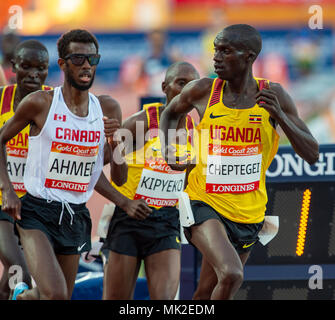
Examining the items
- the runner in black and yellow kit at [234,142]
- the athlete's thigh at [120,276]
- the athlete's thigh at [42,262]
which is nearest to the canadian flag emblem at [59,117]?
the athlete's thigh at [42,262]

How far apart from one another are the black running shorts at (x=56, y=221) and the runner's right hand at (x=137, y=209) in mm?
347

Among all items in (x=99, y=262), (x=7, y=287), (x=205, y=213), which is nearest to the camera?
(x=205, y=213)

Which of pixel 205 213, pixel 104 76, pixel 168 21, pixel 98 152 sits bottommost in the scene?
pixel 205 213

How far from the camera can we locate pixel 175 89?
24.0ft

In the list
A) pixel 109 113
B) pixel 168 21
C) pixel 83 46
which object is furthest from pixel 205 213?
pixel 168 21

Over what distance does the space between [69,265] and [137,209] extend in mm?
633

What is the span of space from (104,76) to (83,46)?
1298 cm

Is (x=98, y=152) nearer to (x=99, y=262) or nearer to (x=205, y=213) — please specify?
(x=205, y=213)

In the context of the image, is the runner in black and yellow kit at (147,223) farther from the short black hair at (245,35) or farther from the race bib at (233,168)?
the short black hair at (245,35)

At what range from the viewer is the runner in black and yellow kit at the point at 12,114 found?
22.2 feet

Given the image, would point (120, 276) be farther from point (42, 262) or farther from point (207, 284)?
point (42, 262)

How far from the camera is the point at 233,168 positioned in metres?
6.12

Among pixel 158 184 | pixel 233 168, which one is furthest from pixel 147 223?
pixel 233 168

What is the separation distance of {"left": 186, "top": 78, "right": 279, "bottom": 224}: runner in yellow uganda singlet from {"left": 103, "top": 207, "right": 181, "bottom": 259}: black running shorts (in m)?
0.89
